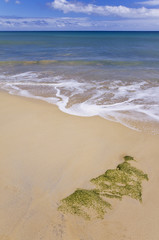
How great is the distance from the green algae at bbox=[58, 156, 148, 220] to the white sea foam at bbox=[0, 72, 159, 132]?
3220 millimetres

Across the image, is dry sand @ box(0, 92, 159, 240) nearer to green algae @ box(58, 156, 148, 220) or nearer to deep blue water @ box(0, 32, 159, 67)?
green algae @ box(58, 156, 148, 220)

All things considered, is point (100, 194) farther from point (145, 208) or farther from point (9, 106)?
point (9, 106)

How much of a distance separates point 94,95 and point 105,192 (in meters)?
8.20

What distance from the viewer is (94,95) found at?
1251 centimetres

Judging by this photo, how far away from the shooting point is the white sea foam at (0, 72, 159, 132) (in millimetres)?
9734

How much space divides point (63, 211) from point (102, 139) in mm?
3396

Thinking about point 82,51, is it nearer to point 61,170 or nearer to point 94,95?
point 94,95

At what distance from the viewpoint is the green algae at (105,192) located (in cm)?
450

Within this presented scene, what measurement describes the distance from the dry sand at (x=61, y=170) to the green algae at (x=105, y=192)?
0.50 feet

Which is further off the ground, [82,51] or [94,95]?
[82,51]

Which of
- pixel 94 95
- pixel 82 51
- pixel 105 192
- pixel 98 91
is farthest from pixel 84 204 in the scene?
pixel 82 51

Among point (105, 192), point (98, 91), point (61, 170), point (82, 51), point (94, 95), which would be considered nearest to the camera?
point (105, 192)

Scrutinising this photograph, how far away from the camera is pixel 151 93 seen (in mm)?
12898

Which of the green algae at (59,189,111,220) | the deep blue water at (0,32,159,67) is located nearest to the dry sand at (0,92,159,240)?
the green algae at (59,189,111,220)
